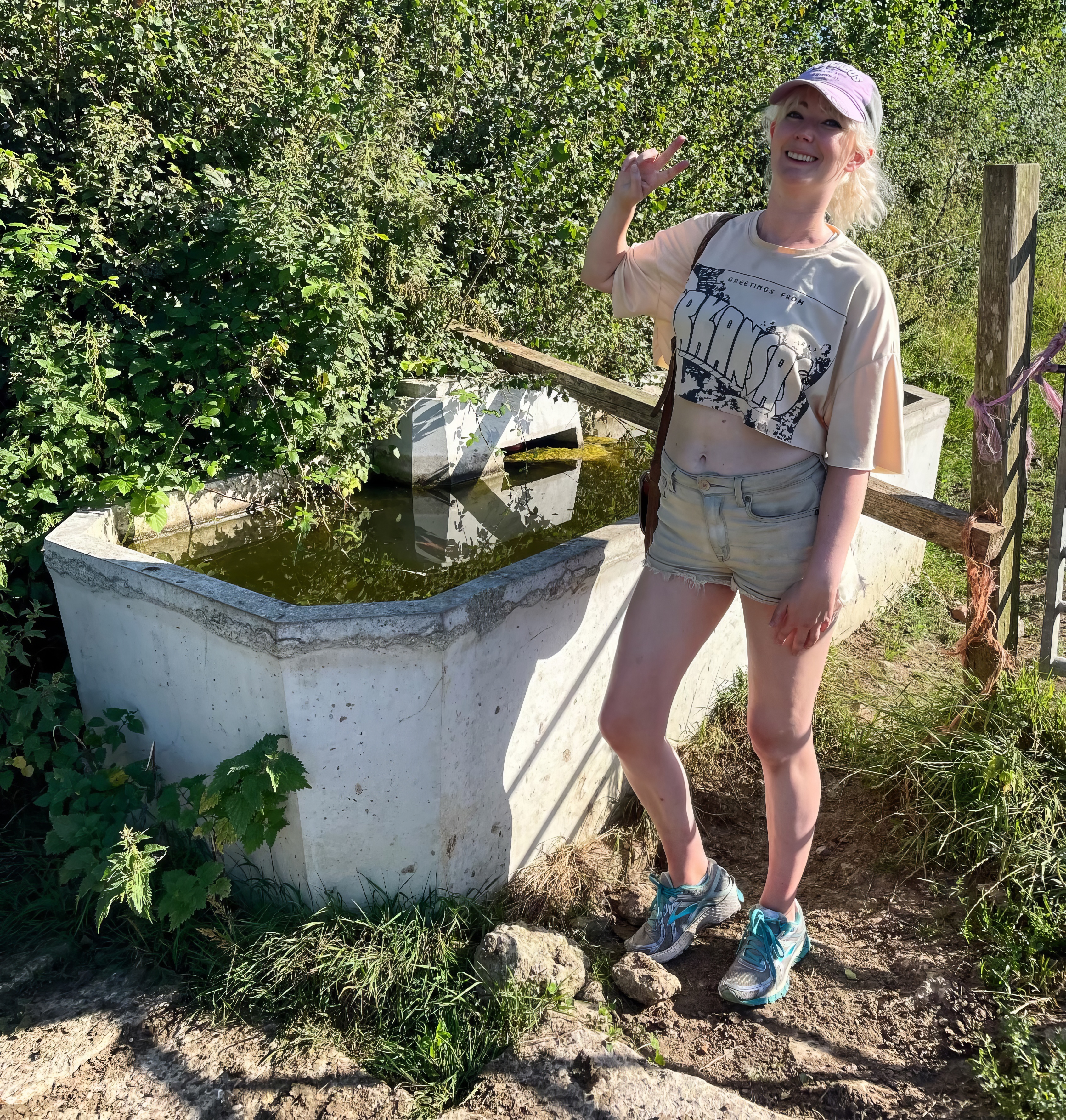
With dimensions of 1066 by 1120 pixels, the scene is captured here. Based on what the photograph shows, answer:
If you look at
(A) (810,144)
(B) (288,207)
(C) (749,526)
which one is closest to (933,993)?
(C) (749,526)

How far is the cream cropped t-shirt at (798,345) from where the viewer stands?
2225mm

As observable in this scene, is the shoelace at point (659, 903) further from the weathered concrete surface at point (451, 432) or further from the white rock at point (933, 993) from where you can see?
the weathered concrete surface at point (451, 432)

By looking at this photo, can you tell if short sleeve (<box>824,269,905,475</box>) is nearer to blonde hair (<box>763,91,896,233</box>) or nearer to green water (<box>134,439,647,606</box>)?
blonde hair (<box>763,91,896,233</box>)

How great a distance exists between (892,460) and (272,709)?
1.69m

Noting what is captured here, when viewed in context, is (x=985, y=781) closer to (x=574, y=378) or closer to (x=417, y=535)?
(x=574, y=378)

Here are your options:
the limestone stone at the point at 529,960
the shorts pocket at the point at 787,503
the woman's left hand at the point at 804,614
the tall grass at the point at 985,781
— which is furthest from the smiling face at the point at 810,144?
the limestone stone at the point at 529,960

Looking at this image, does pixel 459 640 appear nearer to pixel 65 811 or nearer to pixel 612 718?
pixel 612 718

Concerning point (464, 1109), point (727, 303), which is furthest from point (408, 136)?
point (464, 1109)

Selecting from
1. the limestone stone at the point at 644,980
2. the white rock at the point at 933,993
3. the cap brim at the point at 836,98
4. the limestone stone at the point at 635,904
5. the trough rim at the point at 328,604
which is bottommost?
the limestone stone at the point at 635,904

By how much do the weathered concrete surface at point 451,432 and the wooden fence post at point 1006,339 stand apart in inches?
98.0

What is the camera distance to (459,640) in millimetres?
2674

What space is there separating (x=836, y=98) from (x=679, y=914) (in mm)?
2126

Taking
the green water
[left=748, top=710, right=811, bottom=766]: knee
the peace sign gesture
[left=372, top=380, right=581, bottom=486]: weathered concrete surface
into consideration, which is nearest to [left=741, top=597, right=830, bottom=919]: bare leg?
[left=748, top=710, right=811, bottom=766]: knee

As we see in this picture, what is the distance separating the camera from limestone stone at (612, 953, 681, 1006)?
266cm
